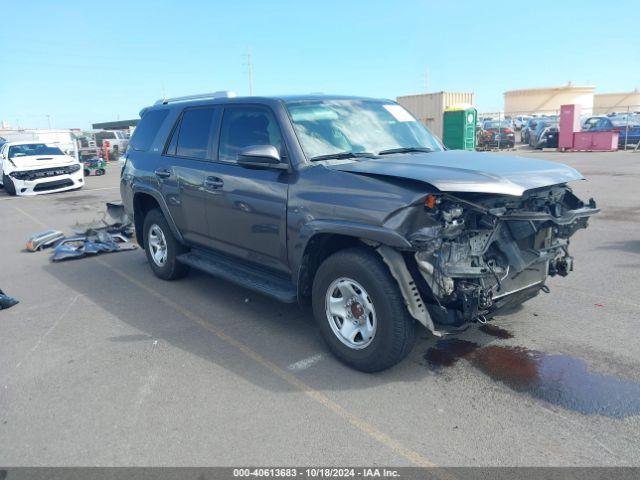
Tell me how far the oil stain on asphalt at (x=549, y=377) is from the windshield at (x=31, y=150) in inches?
676

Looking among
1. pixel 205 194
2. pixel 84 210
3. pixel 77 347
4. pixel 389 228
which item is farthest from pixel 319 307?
pixel 84 210

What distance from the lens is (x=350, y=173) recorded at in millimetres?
3869

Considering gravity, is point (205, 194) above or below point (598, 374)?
above

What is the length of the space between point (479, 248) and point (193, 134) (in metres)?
3.35

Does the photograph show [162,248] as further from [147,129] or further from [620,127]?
[620,127]

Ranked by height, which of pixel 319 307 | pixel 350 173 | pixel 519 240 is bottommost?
pixel 319 307

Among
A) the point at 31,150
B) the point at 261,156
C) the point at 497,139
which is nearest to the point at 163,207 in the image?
the point at 261,156

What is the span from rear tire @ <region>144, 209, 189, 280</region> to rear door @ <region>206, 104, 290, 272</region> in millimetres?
1041

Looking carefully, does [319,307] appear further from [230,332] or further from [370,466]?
[370,466]

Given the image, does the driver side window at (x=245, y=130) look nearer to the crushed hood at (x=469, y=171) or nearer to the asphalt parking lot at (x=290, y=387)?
the crushed hood at (x=469, y=171)

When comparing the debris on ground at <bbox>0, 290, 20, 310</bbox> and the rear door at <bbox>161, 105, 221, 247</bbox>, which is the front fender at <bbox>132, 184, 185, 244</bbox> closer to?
the rear door at <bbox>161, 105, 221, 247</bbox>

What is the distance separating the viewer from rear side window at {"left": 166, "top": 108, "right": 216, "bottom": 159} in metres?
5.39

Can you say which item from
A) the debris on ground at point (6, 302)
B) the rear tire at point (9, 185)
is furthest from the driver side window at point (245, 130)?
the rear tire at point (9, 185)

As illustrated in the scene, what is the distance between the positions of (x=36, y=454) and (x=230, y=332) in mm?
1932
